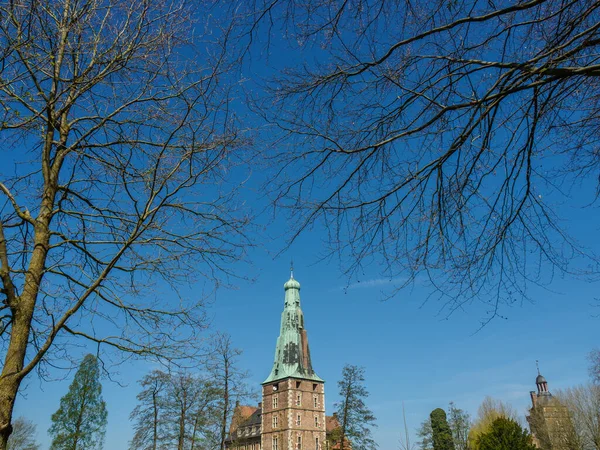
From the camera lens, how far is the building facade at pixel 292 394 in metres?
56.8

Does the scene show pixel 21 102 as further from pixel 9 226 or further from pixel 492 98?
pixel 492 98

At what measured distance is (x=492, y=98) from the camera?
11.7ft

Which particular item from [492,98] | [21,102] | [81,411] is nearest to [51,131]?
[21,102]

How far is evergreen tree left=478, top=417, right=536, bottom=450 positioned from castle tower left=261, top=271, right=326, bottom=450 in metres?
30.1

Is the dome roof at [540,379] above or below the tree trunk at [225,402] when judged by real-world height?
above

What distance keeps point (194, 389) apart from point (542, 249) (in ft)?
88.5

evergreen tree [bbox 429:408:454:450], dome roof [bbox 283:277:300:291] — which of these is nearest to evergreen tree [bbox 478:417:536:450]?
evergreen tree [bbox 429:408:454:450]

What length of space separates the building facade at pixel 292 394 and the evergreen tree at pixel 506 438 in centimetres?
3008

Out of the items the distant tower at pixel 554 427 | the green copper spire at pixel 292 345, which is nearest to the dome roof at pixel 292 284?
the green copper spire at pixel 292 345

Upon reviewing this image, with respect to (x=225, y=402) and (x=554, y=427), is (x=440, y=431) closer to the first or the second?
(x=554, y=427)

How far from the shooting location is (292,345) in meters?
61.8

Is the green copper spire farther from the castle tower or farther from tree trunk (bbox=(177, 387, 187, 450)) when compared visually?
tree trunk (bbox=(177, 387, 187, 450))

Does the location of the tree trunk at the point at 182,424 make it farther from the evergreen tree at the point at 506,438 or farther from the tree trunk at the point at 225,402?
the evergreen tree at the point at 506,438

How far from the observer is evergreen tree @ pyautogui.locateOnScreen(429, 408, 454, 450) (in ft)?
161
